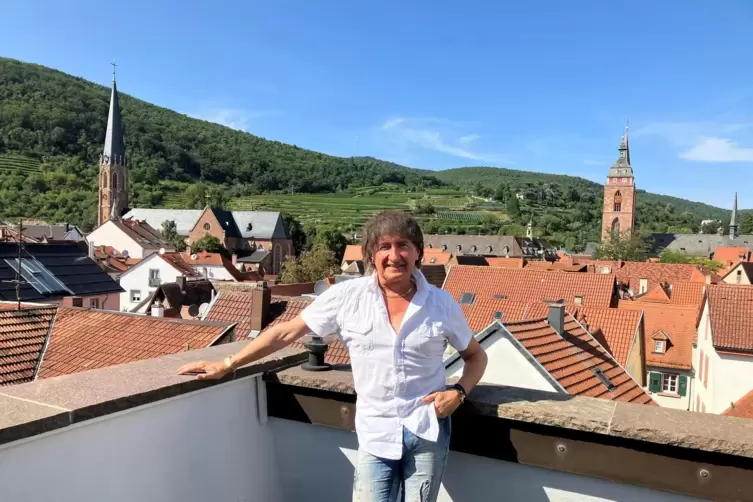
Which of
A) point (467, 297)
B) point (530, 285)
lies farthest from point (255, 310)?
point (530, 285)

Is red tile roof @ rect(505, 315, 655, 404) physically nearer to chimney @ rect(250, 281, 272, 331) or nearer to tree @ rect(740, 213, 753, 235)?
chimney @ rect(250, 281, 272, 331)

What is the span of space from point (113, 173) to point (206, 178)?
64760mm

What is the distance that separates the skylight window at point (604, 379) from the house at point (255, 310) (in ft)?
15.6

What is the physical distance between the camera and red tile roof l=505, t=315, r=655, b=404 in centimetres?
889

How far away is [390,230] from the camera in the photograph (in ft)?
7.22

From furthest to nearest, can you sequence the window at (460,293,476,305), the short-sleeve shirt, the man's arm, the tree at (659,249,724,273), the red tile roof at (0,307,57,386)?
the tree at (659,249,724,273)
the window at (460,293,476,305)
the red tile roof at (0,307,57,386)
the man's arm
the short-sleeve shirt

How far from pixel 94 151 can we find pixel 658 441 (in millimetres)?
149970

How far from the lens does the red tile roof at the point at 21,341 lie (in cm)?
678

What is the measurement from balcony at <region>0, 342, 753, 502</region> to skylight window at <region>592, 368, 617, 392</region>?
7759mm

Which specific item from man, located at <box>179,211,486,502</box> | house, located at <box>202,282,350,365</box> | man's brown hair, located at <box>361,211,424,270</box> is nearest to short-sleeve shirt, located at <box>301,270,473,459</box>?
man, located at <box>179,211,486,502</box>

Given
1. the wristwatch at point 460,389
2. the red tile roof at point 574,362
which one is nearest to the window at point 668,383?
the red tile roof at point 574,362

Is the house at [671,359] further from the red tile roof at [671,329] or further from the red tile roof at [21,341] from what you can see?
the red tile roof at [21,341]

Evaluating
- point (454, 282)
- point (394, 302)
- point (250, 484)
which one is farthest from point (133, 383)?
point (454, 282)

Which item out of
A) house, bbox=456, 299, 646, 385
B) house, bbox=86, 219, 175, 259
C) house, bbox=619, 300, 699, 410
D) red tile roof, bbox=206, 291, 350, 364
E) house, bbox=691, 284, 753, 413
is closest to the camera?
red tile roof, bbox=206, 291, 350, 364
